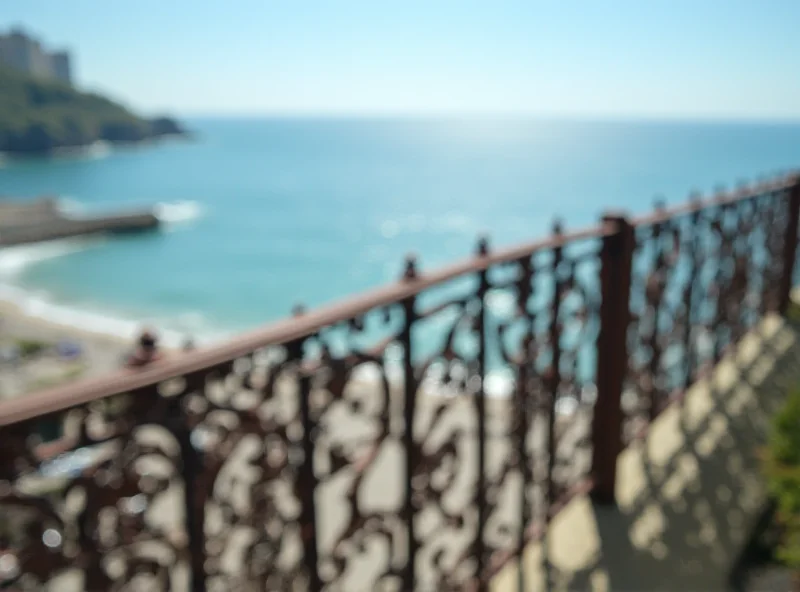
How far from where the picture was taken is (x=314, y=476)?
5.49 feet

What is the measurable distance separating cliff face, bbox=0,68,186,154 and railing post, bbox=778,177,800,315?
126993 mm

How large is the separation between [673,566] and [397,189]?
90.8 meters

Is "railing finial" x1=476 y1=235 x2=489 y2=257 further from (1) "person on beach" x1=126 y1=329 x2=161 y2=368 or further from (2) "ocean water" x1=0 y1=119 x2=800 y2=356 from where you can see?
(2) "ocean water" x1=0 y1=119 x2=800 y2=356

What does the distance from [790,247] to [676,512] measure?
3.08 m

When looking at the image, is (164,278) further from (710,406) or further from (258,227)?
(710,406)

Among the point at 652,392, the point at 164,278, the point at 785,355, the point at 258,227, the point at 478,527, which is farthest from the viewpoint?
the point at 258,227

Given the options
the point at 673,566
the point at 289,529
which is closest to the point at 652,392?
the point at 673,566

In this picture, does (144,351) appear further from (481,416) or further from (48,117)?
(48,117)

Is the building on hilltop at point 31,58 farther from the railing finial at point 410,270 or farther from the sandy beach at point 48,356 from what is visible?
the railing finial at point 410,270

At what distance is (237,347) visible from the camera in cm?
138

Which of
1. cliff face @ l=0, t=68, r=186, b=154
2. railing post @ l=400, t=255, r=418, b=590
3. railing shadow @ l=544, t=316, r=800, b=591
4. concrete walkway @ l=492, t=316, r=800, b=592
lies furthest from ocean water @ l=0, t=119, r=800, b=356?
railing post @ l=400, t=255, r=418, b=590

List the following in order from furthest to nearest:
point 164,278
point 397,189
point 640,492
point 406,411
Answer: point 397,189
point 164,278
point 640,492
point 406,411

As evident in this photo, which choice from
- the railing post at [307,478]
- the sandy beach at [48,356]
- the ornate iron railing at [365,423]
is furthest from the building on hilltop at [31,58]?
the railing post at [307,478]

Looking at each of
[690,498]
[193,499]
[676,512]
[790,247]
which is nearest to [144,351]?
[193,499]
